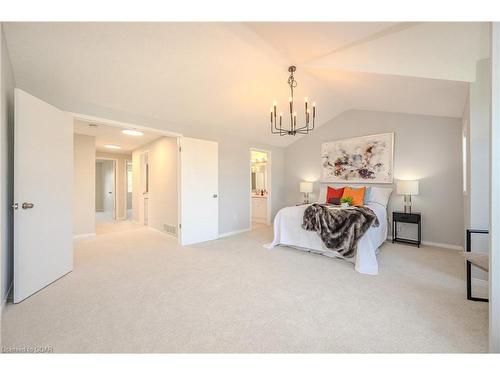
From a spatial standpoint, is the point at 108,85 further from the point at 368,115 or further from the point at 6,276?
the point at 368,115

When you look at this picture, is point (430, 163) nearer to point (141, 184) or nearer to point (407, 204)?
point (407, 204)

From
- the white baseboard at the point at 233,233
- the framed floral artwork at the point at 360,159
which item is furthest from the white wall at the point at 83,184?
the framed floral artwork at the point at 360,159

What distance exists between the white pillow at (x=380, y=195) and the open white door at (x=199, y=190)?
3.20 metres

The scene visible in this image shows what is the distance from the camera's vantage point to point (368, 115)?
15.7 feet

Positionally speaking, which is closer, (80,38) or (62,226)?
(80,38)

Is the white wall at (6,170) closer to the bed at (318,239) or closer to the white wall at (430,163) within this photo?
the bed at (318,239)

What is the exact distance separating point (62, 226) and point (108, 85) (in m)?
1.80

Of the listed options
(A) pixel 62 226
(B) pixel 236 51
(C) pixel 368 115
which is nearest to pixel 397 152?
(C) pixel 368 115

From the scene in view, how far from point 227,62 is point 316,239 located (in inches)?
112

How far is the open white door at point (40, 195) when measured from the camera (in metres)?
2.05

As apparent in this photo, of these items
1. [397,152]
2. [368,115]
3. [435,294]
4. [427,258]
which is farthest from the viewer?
[368,115]

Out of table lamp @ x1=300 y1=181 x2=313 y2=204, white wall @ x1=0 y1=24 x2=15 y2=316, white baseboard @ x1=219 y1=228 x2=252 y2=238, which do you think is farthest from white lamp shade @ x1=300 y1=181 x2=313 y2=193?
white wall @ x1=0 y1=24 x2=15 y2=316

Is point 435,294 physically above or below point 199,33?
below

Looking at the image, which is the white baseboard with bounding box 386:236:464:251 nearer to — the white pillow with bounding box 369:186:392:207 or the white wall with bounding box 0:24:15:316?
the white pillow with bounding box 369:186:392:207
